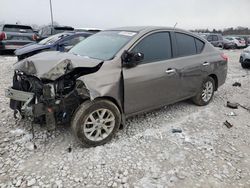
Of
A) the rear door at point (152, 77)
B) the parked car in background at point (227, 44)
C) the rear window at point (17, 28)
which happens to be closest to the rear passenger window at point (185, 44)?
the rear door at point (152, 77)

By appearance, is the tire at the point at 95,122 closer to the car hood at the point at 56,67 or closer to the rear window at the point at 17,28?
the car hood at the point at 56,67

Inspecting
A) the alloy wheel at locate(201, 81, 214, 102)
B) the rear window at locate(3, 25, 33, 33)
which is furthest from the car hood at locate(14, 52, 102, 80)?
the rear window at locate(3, 25, 33, 33)

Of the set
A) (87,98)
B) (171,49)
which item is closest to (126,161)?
(87,98)

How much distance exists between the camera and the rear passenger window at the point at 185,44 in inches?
179

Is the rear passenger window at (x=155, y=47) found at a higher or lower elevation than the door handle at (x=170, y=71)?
higher

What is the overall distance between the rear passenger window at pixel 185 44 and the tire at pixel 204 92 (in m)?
0.79

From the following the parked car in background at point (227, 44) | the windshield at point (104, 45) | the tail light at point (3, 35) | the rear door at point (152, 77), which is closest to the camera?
the rear door at point (152, 77)

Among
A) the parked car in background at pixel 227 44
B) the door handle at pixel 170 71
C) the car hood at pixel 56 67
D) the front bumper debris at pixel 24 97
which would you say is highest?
the car hood at pixel 56 67

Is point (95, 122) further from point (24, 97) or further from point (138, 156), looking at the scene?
point (24, 97)

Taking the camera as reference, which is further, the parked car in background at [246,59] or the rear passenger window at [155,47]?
the parked car in background at [246,59]

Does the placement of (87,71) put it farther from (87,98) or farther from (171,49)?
(171,49)

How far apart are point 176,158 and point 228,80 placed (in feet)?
18.7

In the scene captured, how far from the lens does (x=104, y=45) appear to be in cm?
407

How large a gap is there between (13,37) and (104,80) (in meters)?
10.0
